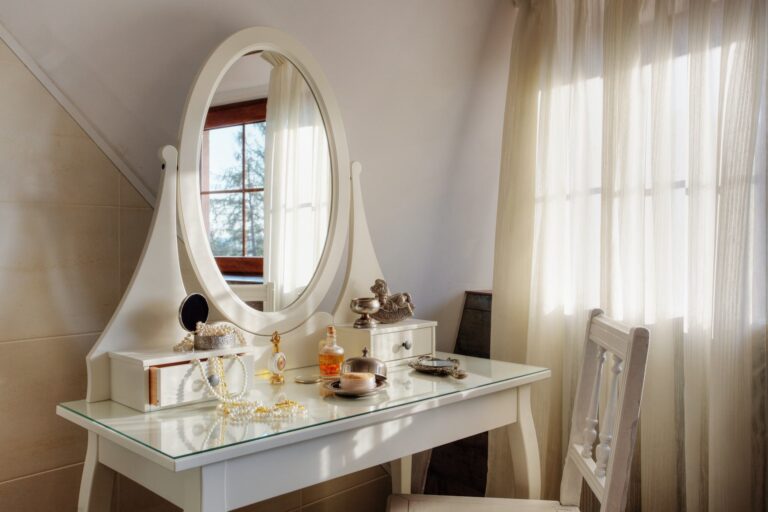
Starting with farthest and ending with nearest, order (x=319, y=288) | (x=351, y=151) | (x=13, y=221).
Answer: (x=351, y=151), (x=319, y=288), (x=13, y=221)

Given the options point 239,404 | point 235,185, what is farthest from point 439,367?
point 235,185

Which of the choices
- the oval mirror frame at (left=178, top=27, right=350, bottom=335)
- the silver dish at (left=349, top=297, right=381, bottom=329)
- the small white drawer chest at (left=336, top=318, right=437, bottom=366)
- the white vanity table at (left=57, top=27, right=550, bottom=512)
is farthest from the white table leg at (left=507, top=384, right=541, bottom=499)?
the oval mirror frame at (left=178, top=27, right=350, bottom=335)

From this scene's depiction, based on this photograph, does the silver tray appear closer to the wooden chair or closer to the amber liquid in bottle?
the amber liquid in bottle

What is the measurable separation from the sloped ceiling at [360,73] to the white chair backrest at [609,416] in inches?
34.9

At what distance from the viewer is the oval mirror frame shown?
5.18 ft

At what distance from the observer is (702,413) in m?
1.88

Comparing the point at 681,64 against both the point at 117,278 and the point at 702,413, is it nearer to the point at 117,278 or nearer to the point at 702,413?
the point at 702,413

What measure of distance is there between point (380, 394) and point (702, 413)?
99 cm

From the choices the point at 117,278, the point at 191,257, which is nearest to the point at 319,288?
the point at 191,257

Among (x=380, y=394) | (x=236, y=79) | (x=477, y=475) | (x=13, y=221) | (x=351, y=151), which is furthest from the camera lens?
(x=477, y=475)

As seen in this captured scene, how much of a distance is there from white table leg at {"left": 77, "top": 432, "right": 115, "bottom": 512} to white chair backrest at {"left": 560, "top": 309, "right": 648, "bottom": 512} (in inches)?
39.9

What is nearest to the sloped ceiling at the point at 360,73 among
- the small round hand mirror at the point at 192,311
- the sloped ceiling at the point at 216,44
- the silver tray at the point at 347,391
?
the sloped ceiling at the point at 216,44

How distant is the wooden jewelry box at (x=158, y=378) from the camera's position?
4.40 ft

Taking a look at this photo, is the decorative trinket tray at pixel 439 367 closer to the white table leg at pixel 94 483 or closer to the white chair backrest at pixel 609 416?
the white chair backrest at pixel 609 416
